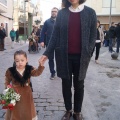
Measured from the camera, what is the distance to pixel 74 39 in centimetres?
377

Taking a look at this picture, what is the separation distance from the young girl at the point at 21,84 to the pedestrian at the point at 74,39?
316 mm

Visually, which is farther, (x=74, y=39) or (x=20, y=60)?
(x=74, y=39)

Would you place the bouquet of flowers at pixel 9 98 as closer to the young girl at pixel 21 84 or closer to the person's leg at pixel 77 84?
the young girl at pixel 21 84

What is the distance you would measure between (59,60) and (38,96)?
5.46 feet

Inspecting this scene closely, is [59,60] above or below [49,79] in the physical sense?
above

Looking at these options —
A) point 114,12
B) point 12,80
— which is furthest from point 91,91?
point 114,12

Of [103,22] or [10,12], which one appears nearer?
[10,12]

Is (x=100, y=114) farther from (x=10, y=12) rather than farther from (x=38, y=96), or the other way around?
(x=10, y=12)

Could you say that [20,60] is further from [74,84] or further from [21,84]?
[74,84]

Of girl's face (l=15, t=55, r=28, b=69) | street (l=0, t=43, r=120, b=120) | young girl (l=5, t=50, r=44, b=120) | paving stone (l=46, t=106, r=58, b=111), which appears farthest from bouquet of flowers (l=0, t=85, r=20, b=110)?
paving stone (l=46, t=106, r=58, b=111)

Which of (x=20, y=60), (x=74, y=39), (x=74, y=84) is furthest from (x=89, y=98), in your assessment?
(x=20, y=60)

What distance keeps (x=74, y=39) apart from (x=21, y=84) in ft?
3.19

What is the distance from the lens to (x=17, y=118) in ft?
11.0

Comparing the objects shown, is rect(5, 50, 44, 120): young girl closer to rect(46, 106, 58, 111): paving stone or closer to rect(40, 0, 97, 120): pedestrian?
rect(40, 0, 97, 120): pedestrian
